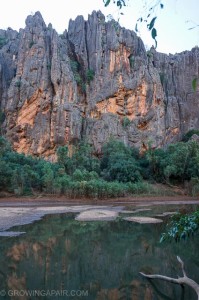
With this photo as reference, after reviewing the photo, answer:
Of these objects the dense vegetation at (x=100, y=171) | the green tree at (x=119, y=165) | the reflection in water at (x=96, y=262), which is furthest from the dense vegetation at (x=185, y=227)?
the green tree at (x=119, y=165)

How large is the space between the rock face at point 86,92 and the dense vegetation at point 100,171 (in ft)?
17.7

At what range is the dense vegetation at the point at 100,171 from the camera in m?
40.3

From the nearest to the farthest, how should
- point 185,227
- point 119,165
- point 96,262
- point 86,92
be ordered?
1. point 185,227
2. point 96,262
3. point 119,165
4. point 86,92

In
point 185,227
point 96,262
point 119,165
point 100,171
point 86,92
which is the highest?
point 86,92

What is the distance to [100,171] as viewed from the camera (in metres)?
54.1

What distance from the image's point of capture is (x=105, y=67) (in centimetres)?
6838

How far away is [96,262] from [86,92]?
58826mm

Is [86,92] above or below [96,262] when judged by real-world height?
above

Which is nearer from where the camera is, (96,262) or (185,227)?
(185,227)

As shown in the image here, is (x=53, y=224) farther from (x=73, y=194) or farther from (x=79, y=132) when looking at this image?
(x=79, y=132)

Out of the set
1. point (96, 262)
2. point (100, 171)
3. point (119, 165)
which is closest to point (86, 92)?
point (100, 171)

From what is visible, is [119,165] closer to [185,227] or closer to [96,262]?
[96,262]

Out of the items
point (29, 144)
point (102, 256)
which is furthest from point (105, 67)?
point (102, 256)

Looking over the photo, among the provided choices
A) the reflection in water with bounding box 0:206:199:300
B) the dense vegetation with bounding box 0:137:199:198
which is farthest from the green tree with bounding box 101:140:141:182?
the reflection in water with bounding box 0:206:199:300
